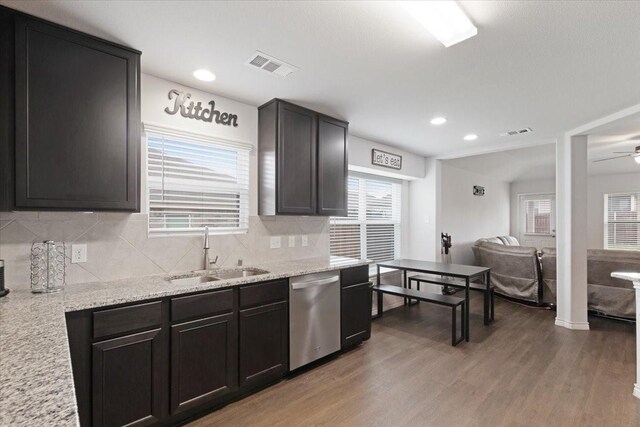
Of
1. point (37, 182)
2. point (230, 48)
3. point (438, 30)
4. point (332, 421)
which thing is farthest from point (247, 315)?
point (438, 30)

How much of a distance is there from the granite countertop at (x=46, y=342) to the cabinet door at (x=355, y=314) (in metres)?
1.05

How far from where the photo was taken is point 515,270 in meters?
5.04

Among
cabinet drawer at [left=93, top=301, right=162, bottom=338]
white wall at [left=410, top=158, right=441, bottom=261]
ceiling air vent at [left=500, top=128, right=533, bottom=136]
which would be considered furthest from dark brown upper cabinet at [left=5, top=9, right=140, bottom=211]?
white wall at [left=410, top=158, right=441, bottom=261]

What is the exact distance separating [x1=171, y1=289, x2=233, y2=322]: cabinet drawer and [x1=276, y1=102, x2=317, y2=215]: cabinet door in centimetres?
100

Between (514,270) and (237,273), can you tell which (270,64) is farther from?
(514,270)

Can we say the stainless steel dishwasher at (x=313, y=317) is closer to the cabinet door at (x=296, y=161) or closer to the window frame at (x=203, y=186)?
the cabinet door at (x=296, y=161)

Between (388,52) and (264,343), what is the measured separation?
91.3 inches

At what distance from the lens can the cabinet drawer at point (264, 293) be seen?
7.64ft

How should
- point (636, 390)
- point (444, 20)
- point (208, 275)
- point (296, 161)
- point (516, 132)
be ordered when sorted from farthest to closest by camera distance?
point (516, 132) → point (296, 161) → point (208, 275) → point (636, 390) → point (444, 20)

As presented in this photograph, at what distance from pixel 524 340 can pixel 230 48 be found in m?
4.11

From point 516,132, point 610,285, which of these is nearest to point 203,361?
point 516,132

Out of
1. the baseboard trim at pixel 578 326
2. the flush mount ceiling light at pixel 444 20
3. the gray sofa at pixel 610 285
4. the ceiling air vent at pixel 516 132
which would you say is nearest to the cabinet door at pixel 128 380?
the flush mount ceiling light at pixel 444 20

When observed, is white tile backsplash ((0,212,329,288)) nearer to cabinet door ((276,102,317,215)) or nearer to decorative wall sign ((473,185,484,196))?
cabinet door ((276,102,317,215))

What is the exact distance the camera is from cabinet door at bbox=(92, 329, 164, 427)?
1721mm
